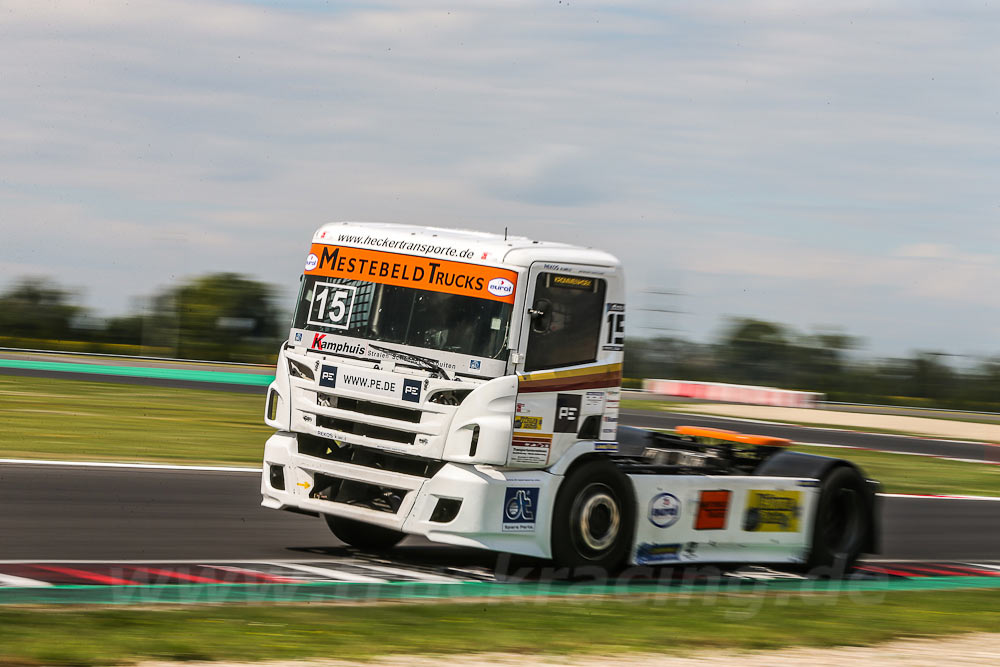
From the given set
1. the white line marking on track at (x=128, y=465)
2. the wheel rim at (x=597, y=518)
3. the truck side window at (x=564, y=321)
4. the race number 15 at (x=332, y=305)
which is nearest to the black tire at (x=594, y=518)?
the wheel rim at (x=597, y=518)

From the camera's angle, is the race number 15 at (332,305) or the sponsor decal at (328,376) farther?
the race number 15 at (332,305)

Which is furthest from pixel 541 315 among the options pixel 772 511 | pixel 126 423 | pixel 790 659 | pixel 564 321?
pixel 126 423

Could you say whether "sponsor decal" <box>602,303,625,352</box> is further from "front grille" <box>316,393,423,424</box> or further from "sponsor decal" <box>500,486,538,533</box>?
"front grille" <box>316,393,423,424</box>

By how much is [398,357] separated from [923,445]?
2628 centimetres

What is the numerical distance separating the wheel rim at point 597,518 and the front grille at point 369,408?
4.62 feet

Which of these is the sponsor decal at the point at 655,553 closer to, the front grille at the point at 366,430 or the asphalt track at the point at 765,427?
the front grille at the point at 366,430

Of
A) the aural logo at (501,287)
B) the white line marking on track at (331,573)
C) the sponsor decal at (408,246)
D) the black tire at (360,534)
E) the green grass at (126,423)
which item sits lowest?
the green grass at (126,423)

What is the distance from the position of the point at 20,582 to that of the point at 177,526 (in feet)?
9.92

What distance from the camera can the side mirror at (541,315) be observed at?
29.9 ft

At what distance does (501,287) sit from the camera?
Answer: 906 centimetres

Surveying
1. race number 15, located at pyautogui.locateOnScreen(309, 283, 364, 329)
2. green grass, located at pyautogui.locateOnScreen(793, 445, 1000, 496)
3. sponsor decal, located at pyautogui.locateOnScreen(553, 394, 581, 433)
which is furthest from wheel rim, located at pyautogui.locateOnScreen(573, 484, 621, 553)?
green grass, located at pyautogui.locateOnScreen(793, 445, 1000, 496)

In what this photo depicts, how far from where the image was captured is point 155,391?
30859 millimetres

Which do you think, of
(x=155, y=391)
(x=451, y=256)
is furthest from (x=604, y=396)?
(x=155, y=391)

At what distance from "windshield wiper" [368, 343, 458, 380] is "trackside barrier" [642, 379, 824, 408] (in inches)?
1519
